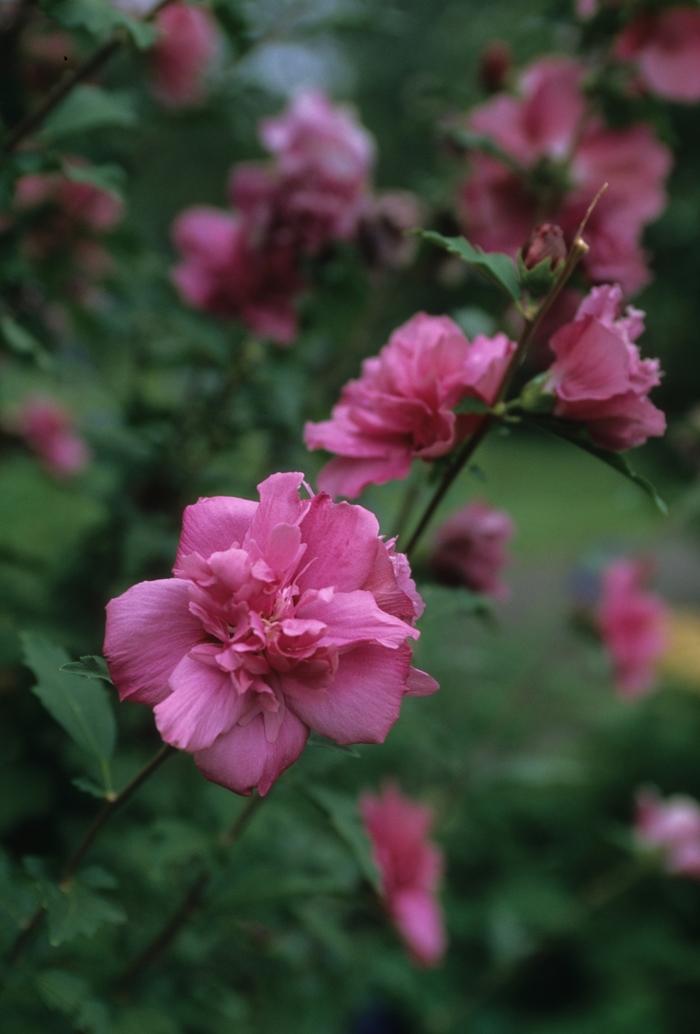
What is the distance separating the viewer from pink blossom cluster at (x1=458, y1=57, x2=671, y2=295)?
46.3 inches

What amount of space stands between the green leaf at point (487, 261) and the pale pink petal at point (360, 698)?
0.26 metres

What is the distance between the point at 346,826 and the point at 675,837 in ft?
3.44

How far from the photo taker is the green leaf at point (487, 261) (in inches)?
25.3

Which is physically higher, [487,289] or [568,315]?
[568,315]

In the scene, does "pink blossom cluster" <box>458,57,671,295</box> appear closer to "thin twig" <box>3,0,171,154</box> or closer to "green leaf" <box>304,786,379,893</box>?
"thin twig" <box>3,0,171,154</box>

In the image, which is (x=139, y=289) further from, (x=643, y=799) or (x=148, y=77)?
(x=643, y=799)

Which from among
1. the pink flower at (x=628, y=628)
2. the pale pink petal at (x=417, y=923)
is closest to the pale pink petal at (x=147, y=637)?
the pale pink petal at (x=417, y=923)

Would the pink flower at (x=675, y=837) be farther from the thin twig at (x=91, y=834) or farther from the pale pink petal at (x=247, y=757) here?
the pale pink petal at (x=247, y=757)

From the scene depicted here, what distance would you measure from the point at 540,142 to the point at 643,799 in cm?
125

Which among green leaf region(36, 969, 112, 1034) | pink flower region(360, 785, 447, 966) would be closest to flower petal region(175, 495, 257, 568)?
green leaf region(36, 969, 112, 1034)

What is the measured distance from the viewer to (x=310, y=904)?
1.31 metres

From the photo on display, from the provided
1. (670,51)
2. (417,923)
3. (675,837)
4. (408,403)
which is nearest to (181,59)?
(670,51)

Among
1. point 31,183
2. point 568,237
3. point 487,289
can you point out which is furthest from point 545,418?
point 31,183

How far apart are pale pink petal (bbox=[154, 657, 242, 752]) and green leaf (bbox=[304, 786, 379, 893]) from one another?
391 millimetres
